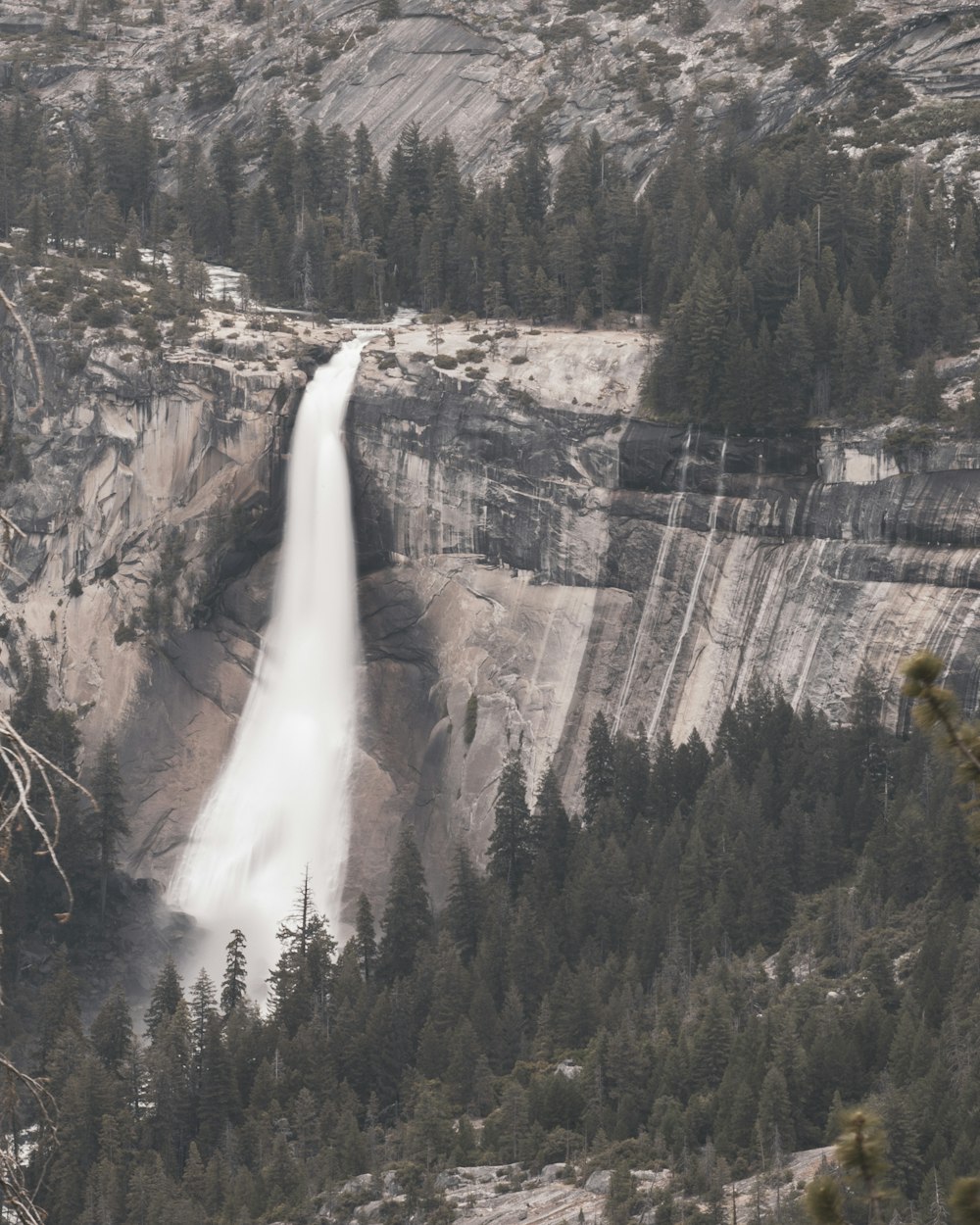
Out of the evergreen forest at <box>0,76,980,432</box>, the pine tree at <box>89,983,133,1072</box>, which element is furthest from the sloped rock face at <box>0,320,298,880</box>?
the pine tree at <box>89,983,133,1072</box>

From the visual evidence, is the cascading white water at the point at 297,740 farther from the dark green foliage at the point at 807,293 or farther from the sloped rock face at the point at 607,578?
the dark green foliage at the point at 807,293

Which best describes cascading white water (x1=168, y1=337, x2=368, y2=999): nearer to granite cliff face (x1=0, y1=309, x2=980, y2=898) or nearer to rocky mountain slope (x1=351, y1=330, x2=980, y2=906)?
granite cliff face (x1=0, y1=309, x2=980, y2=898)

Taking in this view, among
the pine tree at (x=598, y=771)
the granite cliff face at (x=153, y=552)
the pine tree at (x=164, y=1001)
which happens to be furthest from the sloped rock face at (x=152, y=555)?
the pine tree at (x=598, y=771)

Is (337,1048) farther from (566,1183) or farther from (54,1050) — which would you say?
(566,1183)

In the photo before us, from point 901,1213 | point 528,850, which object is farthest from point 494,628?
point 901,1213

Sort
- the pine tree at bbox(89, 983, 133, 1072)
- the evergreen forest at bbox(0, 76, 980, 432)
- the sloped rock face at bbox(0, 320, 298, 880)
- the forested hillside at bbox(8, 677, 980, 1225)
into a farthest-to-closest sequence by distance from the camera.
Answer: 1. the sloped rock face at bbox(0, 320, 298, 880)
2. the evergreen forest at bbox(0, 76, 980, 432)
3. the pine tree at bbox(89, 983, 133, 1072)
4. the forested hillside at bbox(8, 677, 980, 1225)

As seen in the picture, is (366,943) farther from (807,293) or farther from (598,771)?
(807,293)

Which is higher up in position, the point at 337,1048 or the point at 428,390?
the point at 428,390
